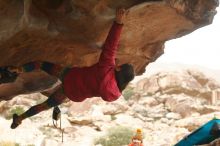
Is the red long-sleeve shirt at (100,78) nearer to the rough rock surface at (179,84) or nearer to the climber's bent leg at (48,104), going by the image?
the climber's bent leg at (48,104)

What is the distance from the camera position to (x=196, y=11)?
6.65 metres

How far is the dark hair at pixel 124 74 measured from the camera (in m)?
5.70

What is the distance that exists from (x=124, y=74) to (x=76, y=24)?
1.46 metres

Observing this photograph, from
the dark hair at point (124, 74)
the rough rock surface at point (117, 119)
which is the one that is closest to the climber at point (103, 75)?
the dark hair at point (124, 74)

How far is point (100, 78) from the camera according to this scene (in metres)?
5.81

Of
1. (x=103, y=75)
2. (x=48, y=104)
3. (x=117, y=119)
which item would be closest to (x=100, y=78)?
(x=103, y=75)

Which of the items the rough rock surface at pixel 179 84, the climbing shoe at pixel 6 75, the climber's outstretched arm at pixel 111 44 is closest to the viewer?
the climber's outstretched arm at pixel 111 44

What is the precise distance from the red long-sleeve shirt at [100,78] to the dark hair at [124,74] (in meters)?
0.09

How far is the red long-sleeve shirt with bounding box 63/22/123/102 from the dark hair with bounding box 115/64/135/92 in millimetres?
86

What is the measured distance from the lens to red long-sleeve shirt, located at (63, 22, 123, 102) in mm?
5645

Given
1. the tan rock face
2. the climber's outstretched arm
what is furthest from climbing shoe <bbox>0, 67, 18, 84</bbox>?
the climber's outstretched arm

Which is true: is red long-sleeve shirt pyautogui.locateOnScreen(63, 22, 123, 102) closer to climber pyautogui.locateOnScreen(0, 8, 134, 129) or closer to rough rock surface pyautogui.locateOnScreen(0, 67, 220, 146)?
climber pyautogui.locateOnScreen(0, 8, 134, 129)

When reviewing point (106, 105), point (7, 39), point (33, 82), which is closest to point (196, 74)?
point (106, 105)

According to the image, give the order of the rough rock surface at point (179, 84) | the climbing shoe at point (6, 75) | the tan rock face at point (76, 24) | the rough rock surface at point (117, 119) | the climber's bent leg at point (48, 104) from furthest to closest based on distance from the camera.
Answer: the rough rock surface at point (179, 84) < the rough rock surface at point (117, 119) < the climber's bent leg at point (48, 104) < the climbing shoe at point (6, 75) < the tan rock face at point (76, 24)
